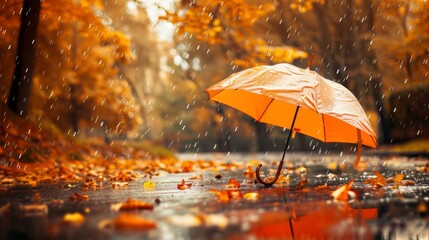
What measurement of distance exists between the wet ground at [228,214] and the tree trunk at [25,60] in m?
6.68

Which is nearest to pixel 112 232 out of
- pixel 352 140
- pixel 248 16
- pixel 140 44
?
pixel 352 140

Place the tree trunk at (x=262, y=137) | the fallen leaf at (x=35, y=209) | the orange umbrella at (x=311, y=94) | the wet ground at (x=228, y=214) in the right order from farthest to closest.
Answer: the tree trunk at (x=262, y=137) < the orange umbrella at (x=311, y=94) < the fallen leaf at (x=35, y=209) < the wet ground at (x=228, y=214)

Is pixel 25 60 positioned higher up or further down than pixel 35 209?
higher up

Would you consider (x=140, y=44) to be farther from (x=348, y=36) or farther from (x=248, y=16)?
(x=248, y=16)

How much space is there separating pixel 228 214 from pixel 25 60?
33.6ft

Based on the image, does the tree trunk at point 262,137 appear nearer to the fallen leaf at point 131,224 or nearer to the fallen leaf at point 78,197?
the fallen leaf at point 78,197

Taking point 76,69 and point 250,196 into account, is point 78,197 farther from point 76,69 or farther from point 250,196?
point 76,69

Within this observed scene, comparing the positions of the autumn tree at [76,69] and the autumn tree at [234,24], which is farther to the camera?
the autumn tree at [76,69]

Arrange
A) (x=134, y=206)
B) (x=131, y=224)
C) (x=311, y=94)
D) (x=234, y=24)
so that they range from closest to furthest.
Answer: (x=131, y=224) < (x=134, y=206) < (x=311, y=94) < (x=234, y=24)

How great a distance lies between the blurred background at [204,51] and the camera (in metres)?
14.0

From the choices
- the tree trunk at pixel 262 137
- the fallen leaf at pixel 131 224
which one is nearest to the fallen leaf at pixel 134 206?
the fallen leaf at pixel 131 224

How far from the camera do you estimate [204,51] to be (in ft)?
125

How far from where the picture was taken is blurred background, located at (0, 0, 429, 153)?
1398 cm

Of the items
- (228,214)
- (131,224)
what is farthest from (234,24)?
(131,224)
